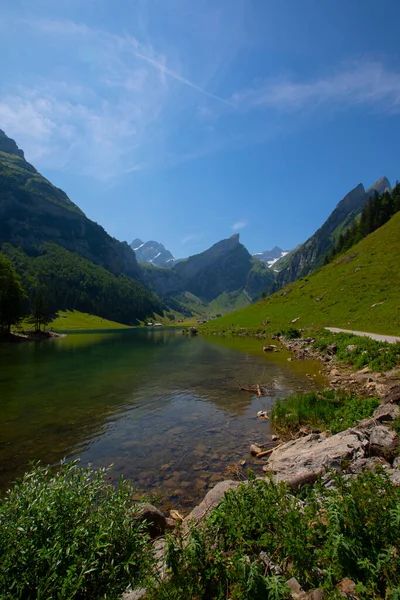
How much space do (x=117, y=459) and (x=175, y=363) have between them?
2903cm

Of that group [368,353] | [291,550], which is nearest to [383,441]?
[291,550]

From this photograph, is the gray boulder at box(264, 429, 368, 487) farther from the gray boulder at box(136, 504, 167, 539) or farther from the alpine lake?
the gray boulder at box(136, 504, 167, 539)

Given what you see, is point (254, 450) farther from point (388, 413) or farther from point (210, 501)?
point (210, 501)

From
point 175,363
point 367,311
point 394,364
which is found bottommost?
point 175,363

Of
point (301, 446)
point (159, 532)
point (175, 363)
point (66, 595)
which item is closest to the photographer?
point (66, 595)

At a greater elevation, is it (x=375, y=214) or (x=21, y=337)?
(x=375, y=214)

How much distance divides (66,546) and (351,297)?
70.3 meters

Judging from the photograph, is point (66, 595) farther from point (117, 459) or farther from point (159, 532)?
point (117, 459)

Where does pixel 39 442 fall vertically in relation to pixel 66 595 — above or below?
below

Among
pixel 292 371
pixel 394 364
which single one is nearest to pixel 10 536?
pixel 394 364

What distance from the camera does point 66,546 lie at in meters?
4.94

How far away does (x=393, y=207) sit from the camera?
377 feet

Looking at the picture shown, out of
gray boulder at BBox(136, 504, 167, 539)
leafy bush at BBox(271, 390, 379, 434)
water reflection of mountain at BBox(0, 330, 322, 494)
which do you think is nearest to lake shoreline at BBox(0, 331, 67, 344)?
water reflection of mountain at BBox(0, 330, 322, 494)

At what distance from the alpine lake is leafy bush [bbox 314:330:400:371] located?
3.76 metres
